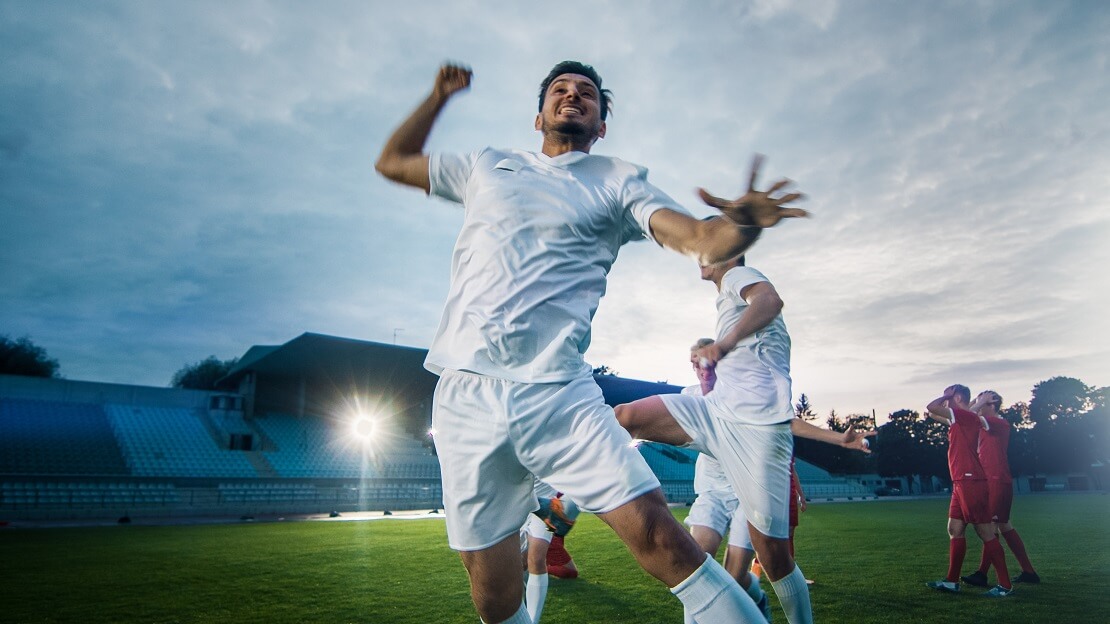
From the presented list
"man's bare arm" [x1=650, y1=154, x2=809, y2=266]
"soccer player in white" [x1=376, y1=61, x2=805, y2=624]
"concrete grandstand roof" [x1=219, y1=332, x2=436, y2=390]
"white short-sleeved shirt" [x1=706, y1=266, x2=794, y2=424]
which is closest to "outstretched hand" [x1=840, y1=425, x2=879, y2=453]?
"white short-sleeved shirt" [x1=706, y1=266, x2=794, y2=424]

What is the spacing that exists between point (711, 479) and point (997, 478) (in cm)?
418

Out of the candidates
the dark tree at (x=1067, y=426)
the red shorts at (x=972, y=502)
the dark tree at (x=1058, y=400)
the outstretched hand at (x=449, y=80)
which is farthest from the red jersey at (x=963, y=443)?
the dark tree at (x=1058, y=400)

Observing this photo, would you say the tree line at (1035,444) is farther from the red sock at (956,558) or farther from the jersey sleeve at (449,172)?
the jersey sleeve at (449,172)

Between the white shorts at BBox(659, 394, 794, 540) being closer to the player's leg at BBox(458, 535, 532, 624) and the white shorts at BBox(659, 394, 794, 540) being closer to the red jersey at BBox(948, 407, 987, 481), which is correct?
the player's leg at BBox(458, 535, 532, 624)

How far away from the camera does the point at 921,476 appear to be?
7362 cm

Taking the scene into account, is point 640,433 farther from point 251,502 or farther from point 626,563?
point 251,502

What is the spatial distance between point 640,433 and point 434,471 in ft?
100

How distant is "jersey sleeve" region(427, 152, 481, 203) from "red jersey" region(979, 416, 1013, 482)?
23.8 ft

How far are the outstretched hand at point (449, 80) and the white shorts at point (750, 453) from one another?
7.70ft

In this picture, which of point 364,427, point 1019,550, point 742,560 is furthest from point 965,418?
point 364,427

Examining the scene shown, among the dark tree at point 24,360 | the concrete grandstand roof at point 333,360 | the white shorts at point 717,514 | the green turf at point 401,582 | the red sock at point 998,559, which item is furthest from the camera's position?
the dark tree at point 24,360

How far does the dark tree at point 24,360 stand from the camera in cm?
5031

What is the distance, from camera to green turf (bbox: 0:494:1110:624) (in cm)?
513

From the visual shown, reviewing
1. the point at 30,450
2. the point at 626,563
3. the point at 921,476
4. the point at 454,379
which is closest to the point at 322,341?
the point at 30,450
